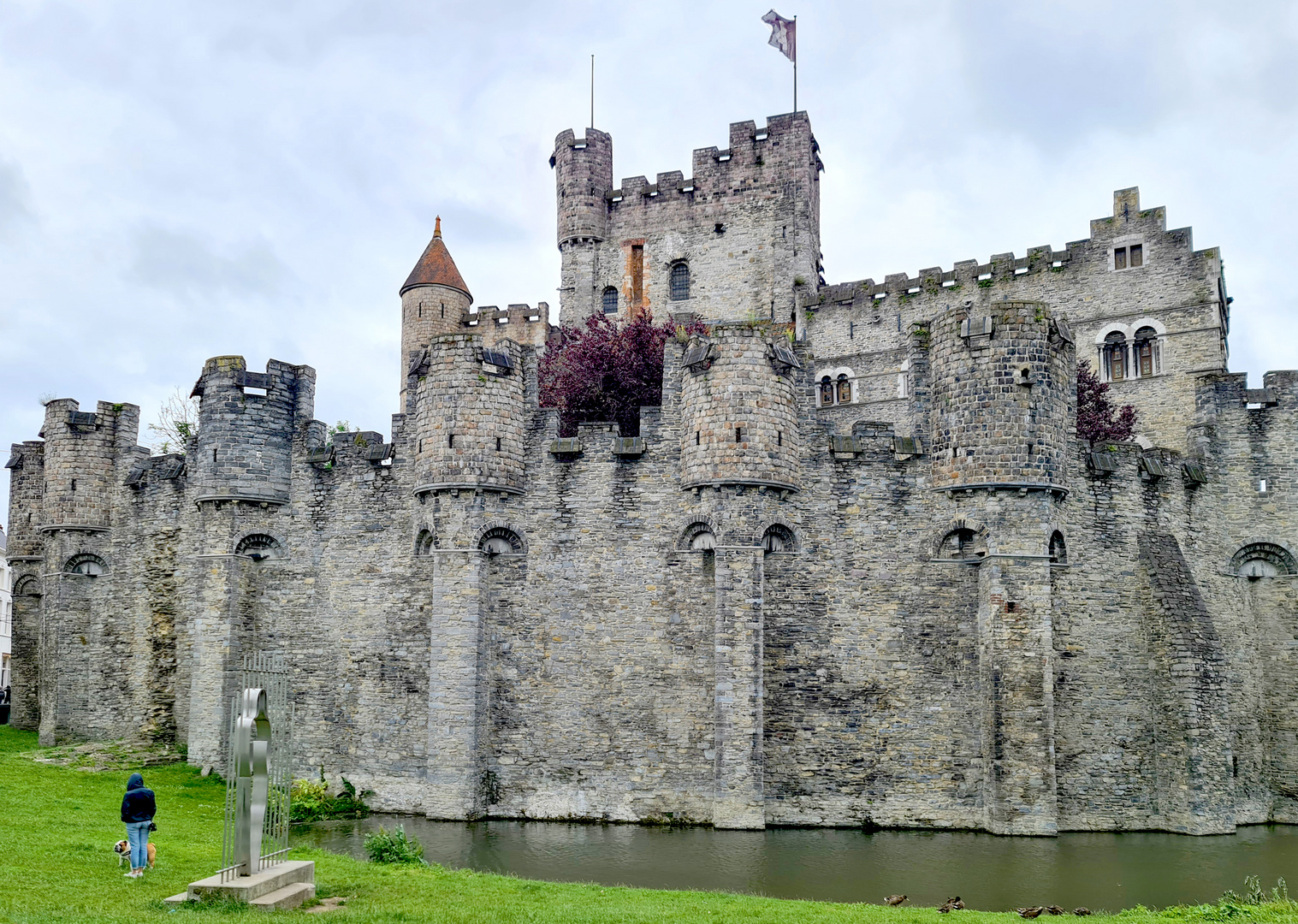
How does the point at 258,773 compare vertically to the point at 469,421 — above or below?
below

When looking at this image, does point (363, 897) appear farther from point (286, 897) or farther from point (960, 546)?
point (960, 546)

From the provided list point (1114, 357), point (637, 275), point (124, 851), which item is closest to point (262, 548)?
point (124, 851)

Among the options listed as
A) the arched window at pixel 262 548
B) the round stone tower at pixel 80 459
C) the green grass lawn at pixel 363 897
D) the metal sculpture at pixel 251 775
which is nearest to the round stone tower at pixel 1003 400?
the green grass lawn at pixel 363 897

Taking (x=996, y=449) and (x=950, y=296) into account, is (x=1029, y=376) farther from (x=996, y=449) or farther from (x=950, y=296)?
(x=950, y=296)

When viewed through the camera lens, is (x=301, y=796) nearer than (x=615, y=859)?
No

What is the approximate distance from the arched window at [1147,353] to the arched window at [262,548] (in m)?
31.0

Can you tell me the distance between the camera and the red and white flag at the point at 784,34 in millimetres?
50438

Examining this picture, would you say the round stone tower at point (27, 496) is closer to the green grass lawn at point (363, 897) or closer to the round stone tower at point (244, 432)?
the round stone tower at point (244, 432)

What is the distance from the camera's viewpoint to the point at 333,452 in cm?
2641

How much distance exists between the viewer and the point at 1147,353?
4153 cm

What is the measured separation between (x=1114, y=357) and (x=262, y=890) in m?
37.3

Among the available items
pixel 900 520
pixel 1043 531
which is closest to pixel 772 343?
pixel 900 520

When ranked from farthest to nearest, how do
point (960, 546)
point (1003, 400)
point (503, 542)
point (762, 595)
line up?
point (503, 542)
point (960, 546)
point (762, 595)
point (1003, 400)

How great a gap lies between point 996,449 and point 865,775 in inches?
276
